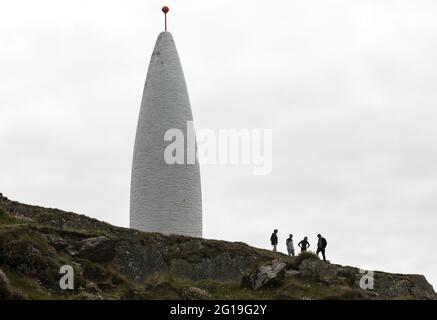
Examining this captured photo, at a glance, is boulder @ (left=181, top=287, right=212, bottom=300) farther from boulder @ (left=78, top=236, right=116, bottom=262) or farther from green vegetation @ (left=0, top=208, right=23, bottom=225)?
green vegetation @ (left=0, top=208, right=23, bottom=225)

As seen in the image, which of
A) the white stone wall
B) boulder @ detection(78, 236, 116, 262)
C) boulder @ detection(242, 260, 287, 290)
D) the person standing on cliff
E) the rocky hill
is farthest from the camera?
the white stone wall

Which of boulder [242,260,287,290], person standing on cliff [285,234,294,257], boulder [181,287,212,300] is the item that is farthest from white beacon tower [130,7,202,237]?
boulder [181,287,212,300]

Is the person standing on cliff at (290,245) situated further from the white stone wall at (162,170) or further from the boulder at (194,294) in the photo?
the boulder at (194,294)

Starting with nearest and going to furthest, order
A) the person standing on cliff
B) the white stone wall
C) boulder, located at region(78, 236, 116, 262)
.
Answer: boulder, located at region(78, 236, 116, 262) < the person standing on cliff < the white stone wall

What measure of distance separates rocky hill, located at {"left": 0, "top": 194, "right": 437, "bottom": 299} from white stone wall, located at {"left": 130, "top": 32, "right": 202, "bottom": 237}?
339 inches

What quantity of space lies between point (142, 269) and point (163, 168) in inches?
574

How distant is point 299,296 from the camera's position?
2242cm

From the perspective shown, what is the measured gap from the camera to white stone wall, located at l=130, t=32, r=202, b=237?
41.3m

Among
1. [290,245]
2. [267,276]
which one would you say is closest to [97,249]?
[267,276]

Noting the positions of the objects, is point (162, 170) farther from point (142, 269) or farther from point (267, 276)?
point (267, 276)

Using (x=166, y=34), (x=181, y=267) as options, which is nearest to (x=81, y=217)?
(x=181, y=267)

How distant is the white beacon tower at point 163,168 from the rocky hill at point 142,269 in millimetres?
8687

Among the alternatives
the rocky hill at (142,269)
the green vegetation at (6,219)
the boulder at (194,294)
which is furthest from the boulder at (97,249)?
the boulder at (194,294)

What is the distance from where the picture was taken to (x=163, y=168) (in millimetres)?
41844
